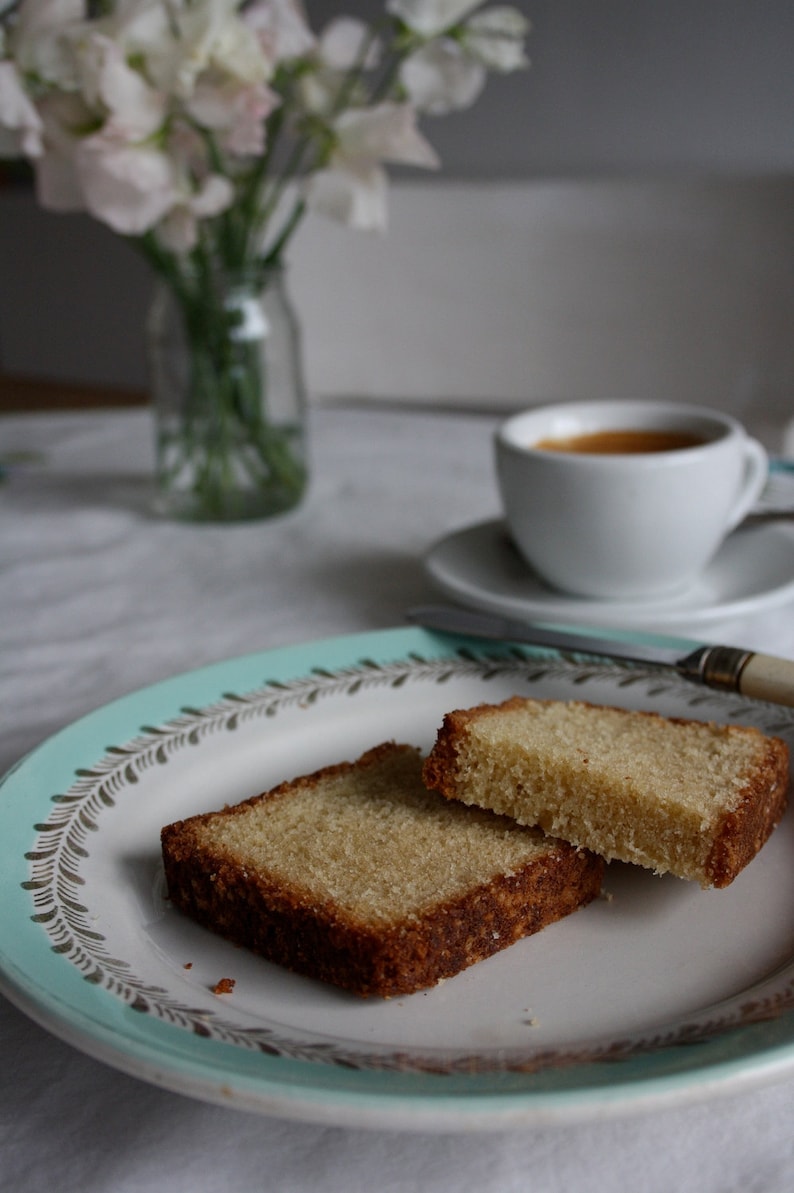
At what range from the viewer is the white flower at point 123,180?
1.09m

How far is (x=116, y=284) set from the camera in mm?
4699

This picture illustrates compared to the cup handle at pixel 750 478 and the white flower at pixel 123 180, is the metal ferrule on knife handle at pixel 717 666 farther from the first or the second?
the white flower at pixel 123 180

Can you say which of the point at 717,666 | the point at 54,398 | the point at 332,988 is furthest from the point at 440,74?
the point at 54,398

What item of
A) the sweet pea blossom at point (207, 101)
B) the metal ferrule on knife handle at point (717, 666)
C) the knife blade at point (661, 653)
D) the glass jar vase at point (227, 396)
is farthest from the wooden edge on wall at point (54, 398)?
the metal ferrule on knife handle at point (717, 666)

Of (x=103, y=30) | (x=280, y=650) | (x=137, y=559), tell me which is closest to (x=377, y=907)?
(x=280, y=650)

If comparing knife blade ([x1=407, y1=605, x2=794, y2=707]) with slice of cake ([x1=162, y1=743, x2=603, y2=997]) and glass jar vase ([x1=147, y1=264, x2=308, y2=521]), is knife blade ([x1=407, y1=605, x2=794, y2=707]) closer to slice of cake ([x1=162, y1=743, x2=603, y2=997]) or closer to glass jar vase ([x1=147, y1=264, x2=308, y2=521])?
slice of cake ([x1=162, y1=743, x2=603, y2=997])

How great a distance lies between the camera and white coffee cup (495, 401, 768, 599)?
1.05 meters

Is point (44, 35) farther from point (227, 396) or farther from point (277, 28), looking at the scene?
point (227, 396)

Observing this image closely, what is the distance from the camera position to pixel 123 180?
1.10 m

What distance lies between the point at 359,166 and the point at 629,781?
827 millimetres

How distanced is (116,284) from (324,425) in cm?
317

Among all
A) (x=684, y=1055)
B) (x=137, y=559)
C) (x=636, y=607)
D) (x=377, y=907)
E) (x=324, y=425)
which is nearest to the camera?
(x=684, y=1055)

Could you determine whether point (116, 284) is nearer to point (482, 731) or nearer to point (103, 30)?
point (103, 30)

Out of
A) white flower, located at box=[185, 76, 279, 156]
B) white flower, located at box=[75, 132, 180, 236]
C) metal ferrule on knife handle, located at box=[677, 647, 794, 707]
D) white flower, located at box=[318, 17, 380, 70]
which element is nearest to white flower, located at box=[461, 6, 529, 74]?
white flower, located at box=[318, 17, 380, 70]
